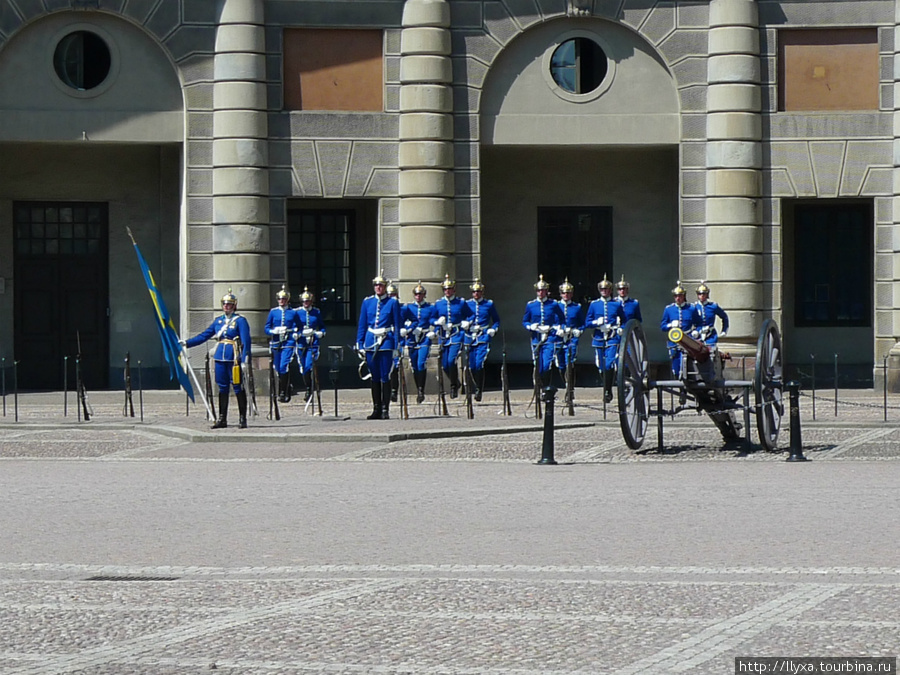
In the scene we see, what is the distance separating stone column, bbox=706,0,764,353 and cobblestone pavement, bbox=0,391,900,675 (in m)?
8.61

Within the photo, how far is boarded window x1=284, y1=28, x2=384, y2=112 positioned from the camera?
2852 centimetres

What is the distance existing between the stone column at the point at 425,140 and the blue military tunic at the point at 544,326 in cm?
276

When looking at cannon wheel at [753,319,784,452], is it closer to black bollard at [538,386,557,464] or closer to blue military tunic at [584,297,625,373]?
black bollard at [538,386,557,464]

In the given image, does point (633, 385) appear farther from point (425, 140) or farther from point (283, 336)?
point (425, 140)

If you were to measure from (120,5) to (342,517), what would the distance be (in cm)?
1697

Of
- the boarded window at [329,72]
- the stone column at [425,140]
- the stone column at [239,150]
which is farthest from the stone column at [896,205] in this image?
the stone column at [239,150]

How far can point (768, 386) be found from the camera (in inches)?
719

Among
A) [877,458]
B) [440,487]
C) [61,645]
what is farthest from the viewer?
[877,458]

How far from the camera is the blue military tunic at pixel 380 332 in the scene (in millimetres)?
23625

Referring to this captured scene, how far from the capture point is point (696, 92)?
94.6 feet

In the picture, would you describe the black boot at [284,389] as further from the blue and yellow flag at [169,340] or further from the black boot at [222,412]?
the black boot at [222,412]

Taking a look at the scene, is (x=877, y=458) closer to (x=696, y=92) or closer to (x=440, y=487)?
(x=440, y=487)

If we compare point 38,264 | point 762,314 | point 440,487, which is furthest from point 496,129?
point 440,487

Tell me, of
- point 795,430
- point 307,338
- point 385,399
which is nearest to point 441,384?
point 385,399
